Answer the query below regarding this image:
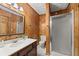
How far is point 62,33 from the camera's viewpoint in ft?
5.72

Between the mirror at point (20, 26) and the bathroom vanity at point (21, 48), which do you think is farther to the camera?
the mirror at point (20, 26)

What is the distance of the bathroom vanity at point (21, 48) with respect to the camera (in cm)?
139

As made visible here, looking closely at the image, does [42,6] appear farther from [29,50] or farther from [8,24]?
[29,50]

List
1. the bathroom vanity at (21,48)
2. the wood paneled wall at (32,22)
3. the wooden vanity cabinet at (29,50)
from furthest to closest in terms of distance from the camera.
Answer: the wood paneled wall at (32,22), the wooden vanity cabinet at (29,50), the bathroom vanity at (21,48)

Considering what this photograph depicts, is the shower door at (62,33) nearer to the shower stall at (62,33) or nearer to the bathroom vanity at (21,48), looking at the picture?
the shower stall at (62,33)

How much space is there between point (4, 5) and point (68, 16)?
3.11 feet

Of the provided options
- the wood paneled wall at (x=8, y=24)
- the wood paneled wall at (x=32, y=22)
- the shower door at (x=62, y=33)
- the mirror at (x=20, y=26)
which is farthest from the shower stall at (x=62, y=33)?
the wood paneled wall at (x=8, y=24)

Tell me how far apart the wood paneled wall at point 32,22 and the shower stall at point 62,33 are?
0.73 feet

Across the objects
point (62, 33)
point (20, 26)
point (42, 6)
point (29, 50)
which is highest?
point (42, 6)

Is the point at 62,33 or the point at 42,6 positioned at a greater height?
the point at 42,6

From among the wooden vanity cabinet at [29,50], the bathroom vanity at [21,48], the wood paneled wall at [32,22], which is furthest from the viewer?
the wood paneled wall at [32,22]

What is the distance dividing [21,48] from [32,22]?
1.43 ft

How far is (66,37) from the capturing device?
1.75m

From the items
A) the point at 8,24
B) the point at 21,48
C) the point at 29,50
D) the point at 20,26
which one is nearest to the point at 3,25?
the point at 8,24
